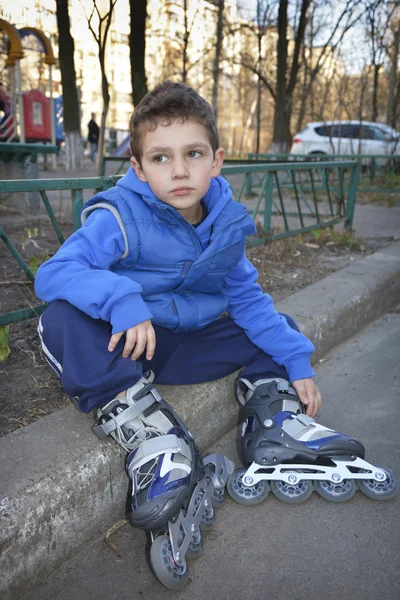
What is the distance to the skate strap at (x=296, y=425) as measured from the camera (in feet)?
5.52

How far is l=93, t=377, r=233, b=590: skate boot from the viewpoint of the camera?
1.31 metres

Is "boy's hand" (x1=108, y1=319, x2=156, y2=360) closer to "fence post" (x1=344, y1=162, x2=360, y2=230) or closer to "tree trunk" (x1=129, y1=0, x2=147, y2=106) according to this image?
"fence post" (x1=344, y1=162, x2=360, y2=230)

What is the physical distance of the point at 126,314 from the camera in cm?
147

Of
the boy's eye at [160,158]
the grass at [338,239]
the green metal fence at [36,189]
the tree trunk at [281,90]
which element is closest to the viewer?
the boy's eye at [160,158]

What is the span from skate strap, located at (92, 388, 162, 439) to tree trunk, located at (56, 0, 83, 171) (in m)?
9.33

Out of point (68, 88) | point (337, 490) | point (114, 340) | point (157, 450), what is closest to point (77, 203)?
point (114, 340)

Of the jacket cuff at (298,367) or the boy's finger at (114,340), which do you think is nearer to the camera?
the boy's finger at (114,340)

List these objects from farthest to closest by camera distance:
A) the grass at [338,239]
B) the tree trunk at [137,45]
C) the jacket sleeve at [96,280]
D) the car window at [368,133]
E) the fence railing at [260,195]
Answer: the car window at [368,133], the tree trunk at [137,45], the grass at [338,239], the fence railing at [260,195], the jacket sleeve at [96,280]

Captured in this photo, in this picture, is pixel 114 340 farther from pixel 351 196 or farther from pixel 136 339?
pixel 351 196

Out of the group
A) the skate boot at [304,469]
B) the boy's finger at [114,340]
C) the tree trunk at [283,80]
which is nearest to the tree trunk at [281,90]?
the tree trunk at [283,80]

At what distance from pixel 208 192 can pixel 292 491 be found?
1.03 meters

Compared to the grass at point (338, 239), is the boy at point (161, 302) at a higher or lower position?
higher

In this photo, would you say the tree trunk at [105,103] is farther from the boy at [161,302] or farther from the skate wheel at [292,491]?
the skate wheel at [292,491]

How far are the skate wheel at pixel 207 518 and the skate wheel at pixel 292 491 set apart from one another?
0.24 m
